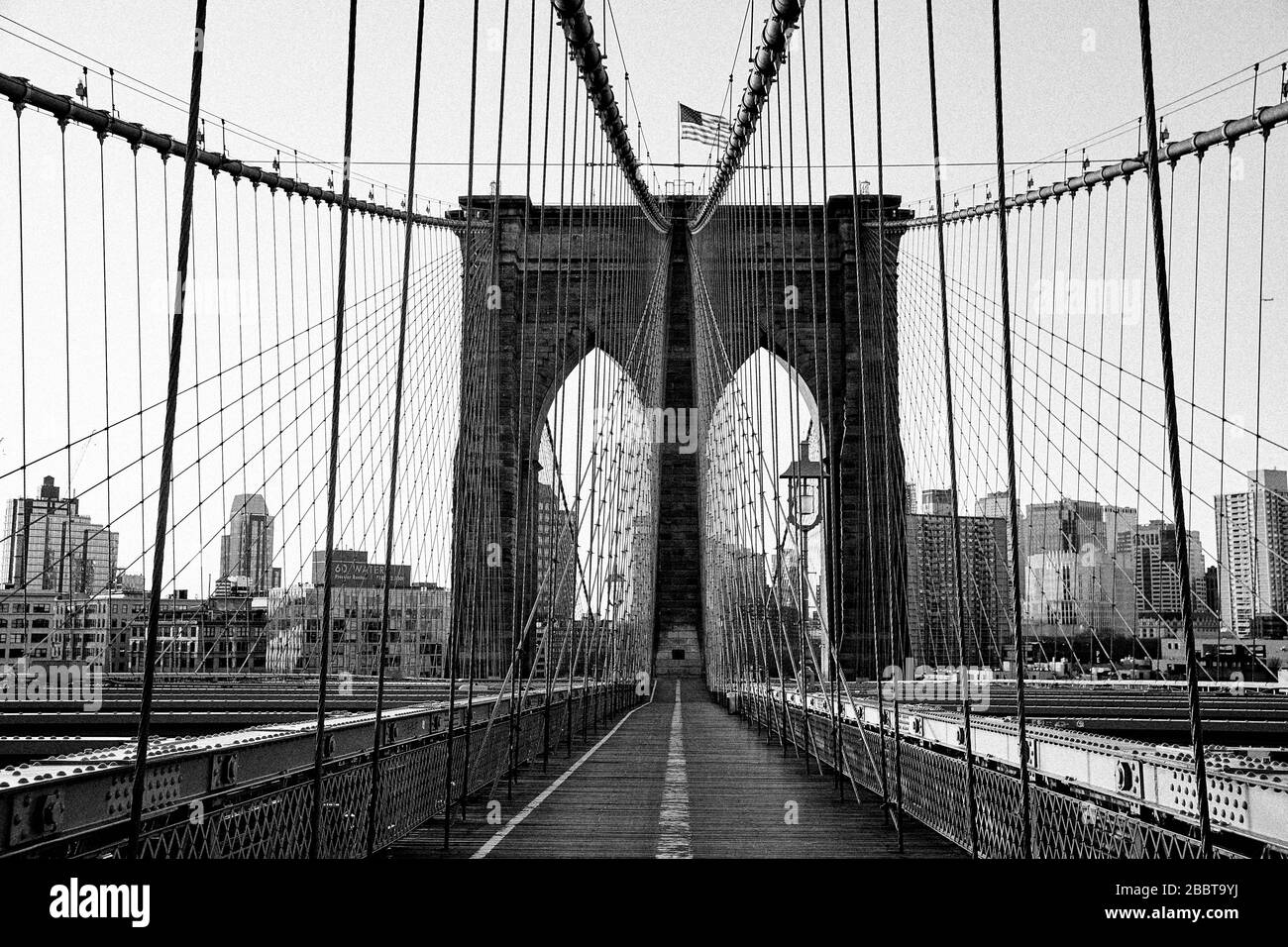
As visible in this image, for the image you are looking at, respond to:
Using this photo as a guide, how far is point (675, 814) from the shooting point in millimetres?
6266

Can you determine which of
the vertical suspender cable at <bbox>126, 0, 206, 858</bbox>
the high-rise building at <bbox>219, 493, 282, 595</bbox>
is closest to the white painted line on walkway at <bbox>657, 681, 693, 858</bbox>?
the vertical suspender cable at <bbox>126, 0, 206, 858</bbox>

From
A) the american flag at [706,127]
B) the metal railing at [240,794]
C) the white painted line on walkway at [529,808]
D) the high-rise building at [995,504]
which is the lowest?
the white painted line on walkway at [529,808]

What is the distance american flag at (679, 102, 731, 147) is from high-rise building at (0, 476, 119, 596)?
449 inches

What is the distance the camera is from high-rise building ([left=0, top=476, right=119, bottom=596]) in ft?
24.5

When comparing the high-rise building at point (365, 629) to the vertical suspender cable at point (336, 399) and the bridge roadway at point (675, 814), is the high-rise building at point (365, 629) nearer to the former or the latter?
the bridge roadway at point (675, 814)

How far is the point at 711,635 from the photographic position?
25.6 metres

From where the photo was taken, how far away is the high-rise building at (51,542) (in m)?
7.48

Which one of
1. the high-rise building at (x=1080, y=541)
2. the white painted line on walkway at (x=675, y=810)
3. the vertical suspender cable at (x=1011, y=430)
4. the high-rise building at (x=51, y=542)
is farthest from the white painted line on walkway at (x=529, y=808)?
the high-rise building at (x=1080, y=541)

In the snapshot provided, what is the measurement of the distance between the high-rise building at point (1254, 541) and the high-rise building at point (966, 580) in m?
2.29

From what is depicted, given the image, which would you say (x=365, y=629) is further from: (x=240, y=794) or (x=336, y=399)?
(x=336, y=399)

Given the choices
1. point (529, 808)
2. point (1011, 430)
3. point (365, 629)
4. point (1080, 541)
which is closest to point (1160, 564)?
point (1080, 541)
